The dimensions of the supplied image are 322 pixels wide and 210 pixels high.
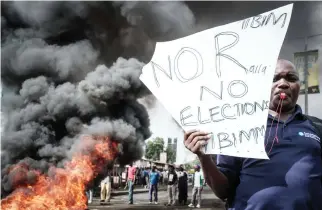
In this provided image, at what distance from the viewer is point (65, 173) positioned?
495 inches

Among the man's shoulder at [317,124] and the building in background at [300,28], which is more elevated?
the building in background at [300,28]

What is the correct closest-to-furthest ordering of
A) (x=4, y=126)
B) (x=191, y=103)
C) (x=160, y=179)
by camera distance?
(x=191, y=103), (x=160, y=179), (x=4, y=126)

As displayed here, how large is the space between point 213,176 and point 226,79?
370 millimetres

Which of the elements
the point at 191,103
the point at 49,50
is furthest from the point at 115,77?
the point at 191,103

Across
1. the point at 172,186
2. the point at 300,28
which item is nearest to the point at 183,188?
the point at 172,186

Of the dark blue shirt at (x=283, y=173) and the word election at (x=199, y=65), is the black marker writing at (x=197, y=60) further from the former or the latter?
the dark blue shirt at (x=283, y=173)

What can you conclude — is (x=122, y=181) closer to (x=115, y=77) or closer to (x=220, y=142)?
(x=115, y=77)

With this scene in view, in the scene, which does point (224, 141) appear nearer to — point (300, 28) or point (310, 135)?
point (310, 135)

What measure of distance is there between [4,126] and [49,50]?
328cm

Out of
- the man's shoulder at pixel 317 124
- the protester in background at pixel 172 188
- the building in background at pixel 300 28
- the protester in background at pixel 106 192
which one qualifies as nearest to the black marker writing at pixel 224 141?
the man's shoulder at pixel 317 124

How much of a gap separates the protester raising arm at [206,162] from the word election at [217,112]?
58 millimetres

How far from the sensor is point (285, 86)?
58.7 inches

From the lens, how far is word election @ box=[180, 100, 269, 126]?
1.38 metres

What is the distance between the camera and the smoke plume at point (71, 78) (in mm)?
13445
